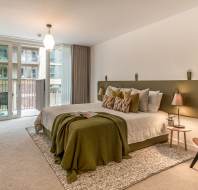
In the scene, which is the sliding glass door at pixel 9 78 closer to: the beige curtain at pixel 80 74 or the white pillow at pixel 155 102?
the beige curtain at pixel 80 74

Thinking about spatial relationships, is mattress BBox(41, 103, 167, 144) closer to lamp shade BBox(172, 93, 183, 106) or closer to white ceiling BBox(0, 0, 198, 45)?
lamp shade BBox(172, 93, 183, 106)

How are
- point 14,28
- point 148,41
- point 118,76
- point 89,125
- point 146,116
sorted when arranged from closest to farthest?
1. point 89,125
2. point 146,116
3. point 148,41
4. point 14,28
5. point 118,76

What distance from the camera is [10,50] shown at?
16.4 feet

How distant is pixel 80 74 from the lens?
588 centimetres

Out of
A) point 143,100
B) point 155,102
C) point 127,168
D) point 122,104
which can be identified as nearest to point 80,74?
point 122,104

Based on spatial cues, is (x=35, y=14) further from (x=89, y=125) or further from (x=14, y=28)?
(x=89, y=125)

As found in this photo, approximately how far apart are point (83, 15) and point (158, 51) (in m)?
1.74

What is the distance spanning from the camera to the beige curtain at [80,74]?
5.73m

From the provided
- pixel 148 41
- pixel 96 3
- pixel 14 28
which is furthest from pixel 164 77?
pixel 14 28

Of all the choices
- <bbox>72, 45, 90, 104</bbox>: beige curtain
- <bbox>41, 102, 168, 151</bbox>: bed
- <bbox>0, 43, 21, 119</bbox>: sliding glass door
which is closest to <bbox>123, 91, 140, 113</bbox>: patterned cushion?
<bbox>41, 102, 168, 151</bbox>: bed

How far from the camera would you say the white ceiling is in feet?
9.12

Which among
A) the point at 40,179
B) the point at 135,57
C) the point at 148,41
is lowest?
the point at 40,179

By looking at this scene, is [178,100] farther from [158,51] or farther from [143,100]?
[158,51]

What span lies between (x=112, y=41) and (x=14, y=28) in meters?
2.63
